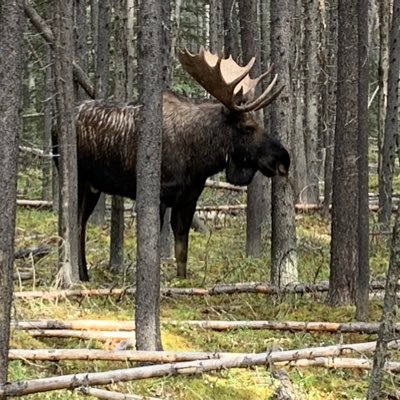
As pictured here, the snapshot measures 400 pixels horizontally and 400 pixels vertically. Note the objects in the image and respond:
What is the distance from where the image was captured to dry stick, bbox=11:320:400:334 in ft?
22.5

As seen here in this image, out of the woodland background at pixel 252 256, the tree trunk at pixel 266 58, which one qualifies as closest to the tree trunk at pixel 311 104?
the tree trunk at pixel 266 58

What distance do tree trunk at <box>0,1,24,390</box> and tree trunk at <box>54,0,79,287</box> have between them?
3870 mm

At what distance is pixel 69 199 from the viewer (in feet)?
29.7

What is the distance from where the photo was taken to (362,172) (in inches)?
311

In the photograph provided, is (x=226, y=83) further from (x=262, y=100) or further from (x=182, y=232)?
(x=182, y=232)

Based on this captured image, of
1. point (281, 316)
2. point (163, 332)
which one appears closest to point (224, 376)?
point (163, 332)

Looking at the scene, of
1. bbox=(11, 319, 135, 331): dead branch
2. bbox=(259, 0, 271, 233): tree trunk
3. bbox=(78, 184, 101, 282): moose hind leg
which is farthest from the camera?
bbox=(259, 0, 271, 233): tree trunk

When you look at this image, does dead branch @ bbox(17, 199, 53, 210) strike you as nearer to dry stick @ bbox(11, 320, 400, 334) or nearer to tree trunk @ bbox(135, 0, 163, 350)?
dry stick @ bbox(11, 320, 400, 334)

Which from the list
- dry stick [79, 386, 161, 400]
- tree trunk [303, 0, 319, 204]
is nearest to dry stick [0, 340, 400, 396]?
dry stick [79, 386, 161, 400]

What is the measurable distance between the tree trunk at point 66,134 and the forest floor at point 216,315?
36cm

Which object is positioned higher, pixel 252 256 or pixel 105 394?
pixel 252 256

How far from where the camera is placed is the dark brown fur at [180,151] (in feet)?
32.0

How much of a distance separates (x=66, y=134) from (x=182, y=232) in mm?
2065

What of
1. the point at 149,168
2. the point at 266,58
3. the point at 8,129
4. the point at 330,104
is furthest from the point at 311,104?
the point at 8,129
